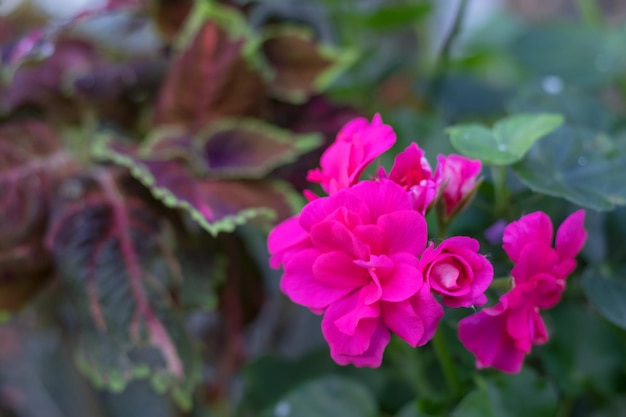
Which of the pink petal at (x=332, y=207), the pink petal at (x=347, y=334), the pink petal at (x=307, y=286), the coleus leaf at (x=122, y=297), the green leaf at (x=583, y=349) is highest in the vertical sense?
the pink petal at (x=332, y=207)

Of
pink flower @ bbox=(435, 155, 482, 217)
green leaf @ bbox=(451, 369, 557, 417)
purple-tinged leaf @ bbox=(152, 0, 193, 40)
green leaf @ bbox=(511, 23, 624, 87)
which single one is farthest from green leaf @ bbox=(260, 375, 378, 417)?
green leaf @ bbox=(511, 23, 624, 87)

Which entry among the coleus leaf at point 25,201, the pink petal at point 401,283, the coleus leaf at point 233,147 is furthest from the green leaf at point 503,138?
the coleus leaf at point 25,201

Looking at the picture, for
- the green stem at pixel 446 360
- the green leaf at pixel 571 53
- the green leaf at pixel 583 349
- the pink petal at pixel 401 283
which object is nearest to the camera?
the pink petal at pixel 401 283

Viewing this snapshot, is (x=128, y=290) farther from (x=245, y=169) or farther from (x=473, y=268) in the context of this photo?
(x=473, y=268)

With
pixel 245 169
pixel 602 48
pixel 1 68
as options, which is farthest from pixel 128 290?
pixel 602 48

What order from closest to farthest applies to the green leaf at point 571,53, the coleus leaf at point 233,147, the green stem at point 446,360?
the green stem at point 446,360 → the coleus leaf at point 233,147 → the green leaf at point 571,53

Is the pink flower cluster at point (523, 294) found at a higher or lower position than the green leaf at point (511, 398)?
higher

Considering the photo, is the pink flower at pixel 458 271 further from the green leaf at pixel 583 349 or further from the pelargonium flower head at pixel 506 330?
the green leaf at pixel 583 349

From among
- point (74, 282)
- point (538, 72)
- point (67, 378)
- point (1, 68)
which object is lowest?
point (67, 378)

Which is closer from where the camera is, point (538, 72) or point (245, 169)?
point (245, 169)
